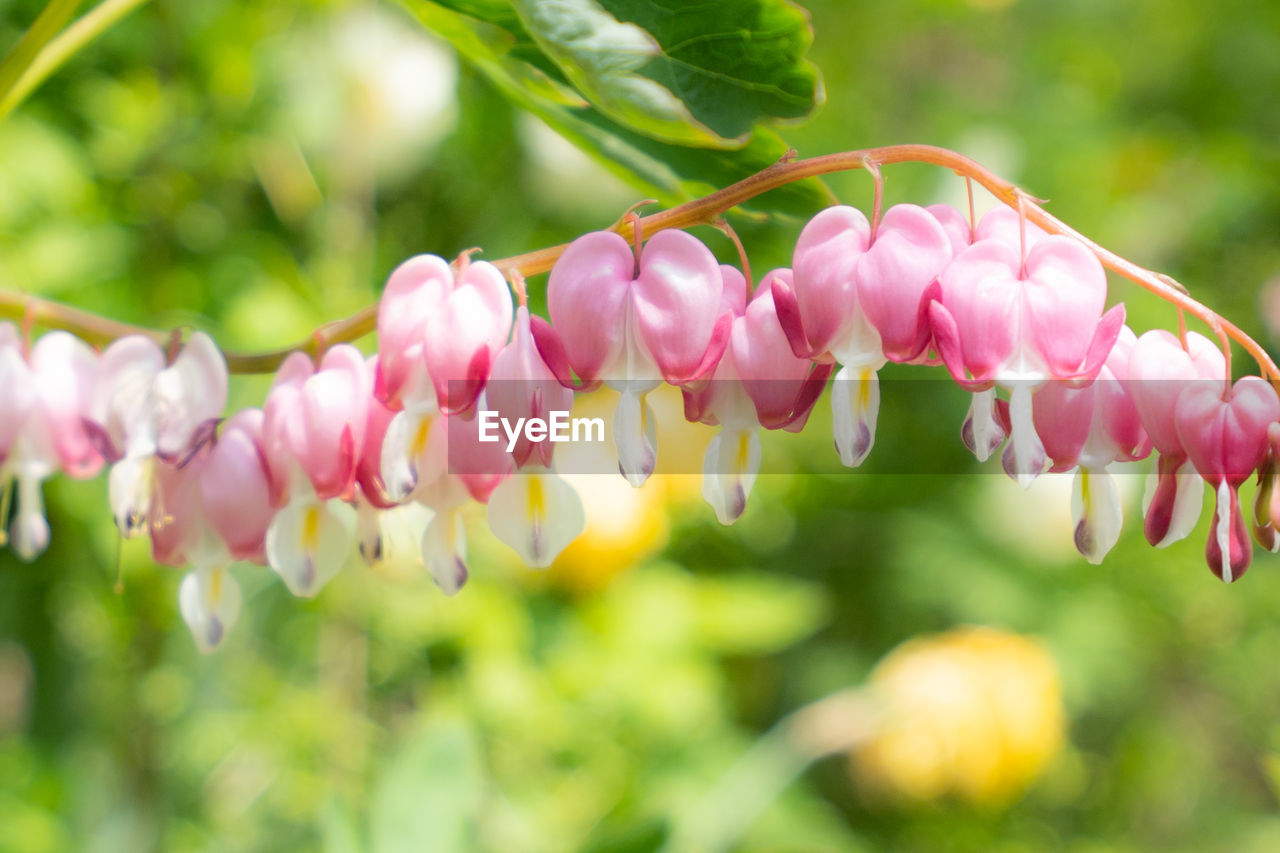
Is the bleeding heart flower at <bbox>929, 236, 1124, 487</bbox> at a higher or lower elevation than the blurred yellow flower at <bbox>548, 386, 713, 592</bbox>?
higher

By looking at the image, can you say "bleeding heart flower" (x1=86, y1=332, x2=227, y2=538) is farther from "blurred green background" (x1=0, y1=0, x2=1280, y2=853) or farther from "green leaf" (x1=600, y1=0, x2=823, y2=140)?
"blurred green background" (x1=0, y1=0, x2=1280, y2=853)

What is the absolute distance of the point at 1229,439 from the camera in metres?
0.29

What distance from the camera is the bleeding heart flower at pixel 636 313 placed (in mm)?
309

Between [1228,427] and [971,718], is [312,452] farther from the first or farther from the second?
[971,718]

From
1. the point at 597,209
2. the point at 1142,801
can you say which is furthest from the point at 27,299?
the point at 1142,801

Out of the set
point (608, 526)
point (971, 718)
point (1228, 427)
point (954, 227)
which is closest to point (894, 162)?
point (954, 227)

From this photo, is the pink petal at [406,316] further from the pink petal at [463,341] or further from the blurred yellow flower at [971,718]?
the blurred yellow flower at [971,718]

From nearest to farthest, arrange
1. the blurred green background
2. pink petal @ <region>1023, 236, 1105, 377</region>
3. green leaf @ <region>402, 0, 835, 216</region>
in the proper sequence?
1. pink petal @ <region>1023, 236, 1105, 377</region>
2. green leaf @ <region>402, 0, 835, 216</region>
3. the blurred green background

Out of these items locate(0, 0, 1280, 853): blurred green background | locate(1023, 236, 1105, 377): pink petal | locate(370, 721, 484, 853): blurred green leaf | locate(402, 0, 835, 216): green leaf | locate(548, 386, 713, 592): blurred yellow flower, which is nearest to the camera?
locate(1023, 236, 1105, 377): pink petal

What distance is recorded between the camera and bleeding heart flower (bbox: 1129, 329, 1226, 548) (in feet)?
0.99

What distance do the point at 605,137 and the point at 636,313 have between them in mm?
153

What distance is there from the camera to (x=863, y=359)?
1.01ft

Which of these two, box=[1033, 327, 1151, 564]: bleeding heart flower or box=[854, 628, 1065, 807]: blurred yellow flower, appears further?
box=[854, 628, 1065, 807]: blurred yellow flower

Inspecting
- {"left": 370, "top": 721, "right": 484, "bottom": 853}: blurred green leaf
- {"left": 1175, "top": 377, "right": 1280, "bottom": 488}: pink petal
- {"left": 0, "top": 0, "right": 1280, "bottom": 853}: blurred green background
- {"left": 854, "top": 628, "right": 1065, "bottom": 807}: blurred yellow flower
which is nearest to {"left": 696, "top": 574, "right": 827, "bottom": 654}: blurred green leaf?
{"left": 0, "top": 0, "right": 1280, "bottom": 853}: blurred green background
